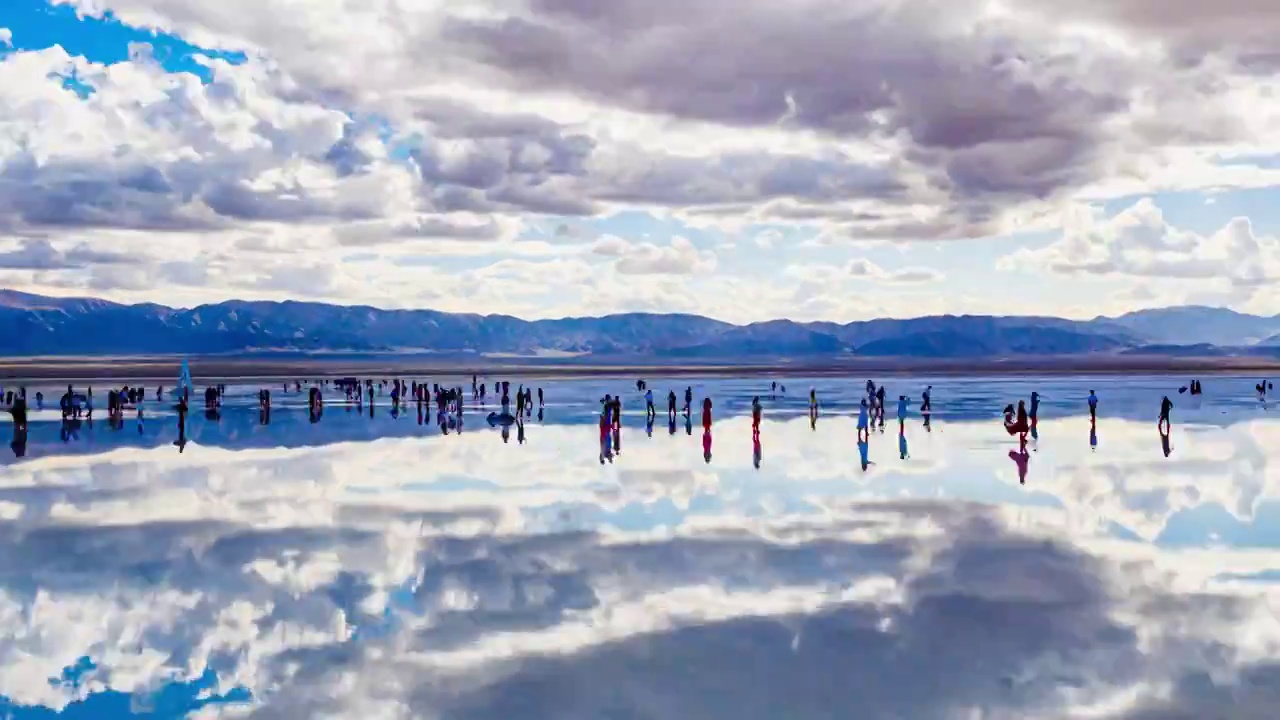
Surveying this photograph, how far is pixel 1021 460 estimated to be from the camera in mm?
30234

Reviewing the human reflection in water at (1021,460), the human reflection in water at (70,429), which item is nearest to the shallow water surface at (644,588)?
the human reflection in water at (1021,460)

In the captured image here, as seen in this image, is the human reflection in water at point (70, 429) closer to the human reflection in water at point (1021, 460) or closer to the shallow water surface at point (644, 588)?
the shallow water surface at point (644, 588)

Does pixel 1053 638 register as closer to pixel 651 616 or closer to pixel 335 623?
pixel 651 616

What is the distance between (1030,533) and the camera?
733 inches

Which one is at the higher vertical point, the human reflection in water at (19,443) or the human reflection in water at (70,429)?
the human reflection in water at (19,443)

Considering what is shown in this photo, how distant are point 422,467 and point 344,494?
5830 mm

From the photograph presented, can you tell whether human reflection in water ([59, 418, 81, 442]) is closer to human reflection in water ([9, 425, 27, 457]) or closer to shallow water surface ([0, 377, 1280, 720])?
human reflection in water ([9, 425, 27, 457])

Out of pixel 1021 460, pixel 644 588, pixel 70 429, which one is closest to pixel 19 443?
pixel 70 429

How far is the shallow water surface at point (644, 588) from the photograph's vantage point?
10.3 metres

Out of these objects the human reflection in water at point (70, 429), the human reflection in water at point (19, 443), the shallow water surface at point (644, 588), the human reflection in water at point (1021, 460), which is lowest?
the human reflection in water at point (70, 429)

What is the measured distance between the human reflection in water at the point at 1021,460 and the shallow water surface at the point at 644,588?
281 mm

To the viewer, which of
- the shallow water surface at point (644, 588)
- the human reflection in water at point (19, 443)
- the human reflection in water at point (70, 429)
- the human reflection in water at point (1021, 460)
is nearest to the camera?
the shallow water surface at point (644, 588)

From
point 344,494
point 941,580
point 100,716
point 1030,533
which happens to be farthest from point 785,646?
point 344,494

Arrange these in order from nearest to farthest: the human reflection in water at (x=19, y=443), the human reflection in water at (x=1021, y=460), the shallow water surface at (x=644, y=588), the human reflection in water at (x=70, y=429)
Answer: the shallow water surface at (x=644, y=588), the human reflection in water at (x=1021, y=460), the human reflection in water at (x=19, y=443), the human reflection in water at (x=70, y=429)
